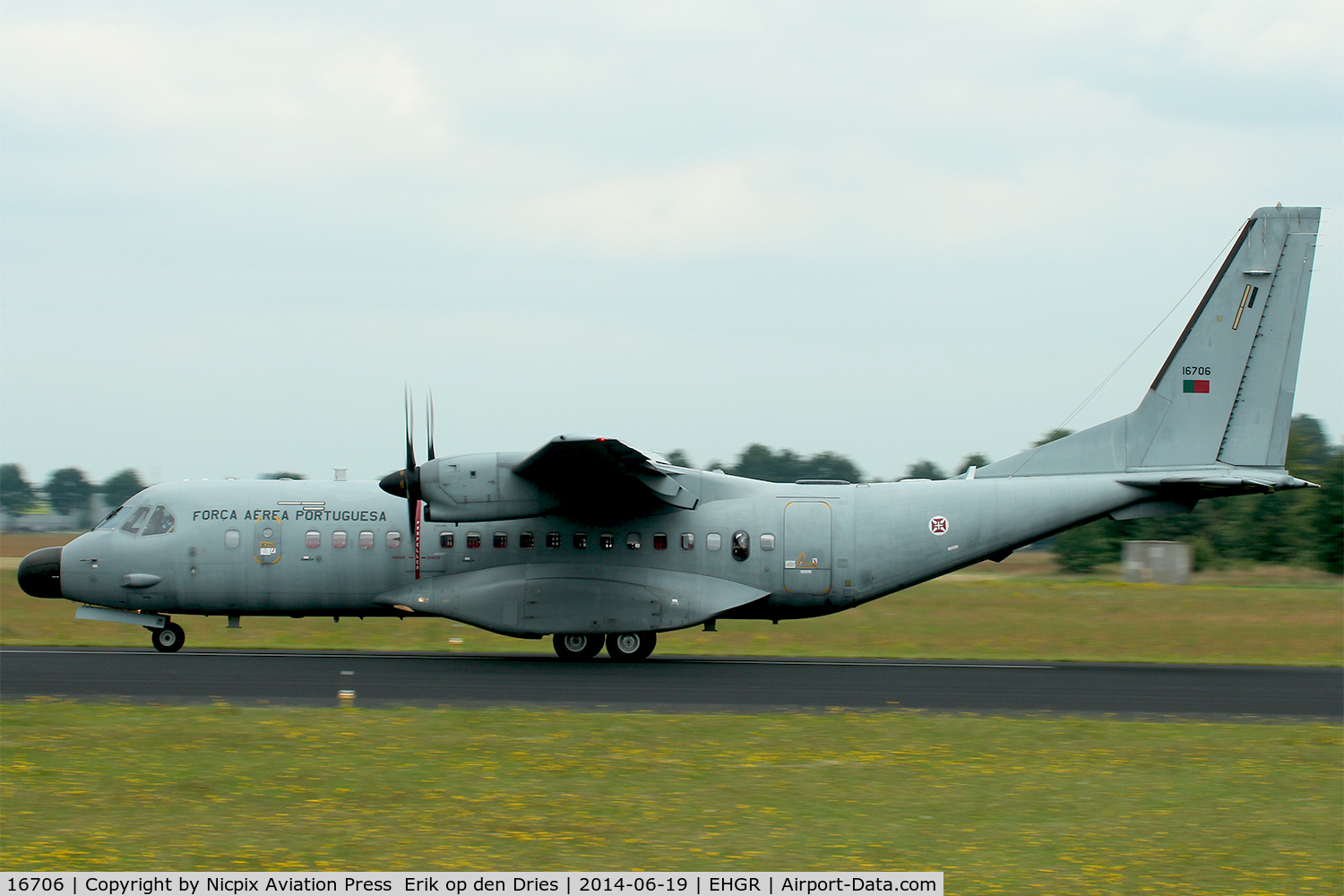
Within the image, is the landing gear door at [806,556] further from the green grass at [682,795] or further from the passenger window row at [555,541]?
the green grass at [682,795]

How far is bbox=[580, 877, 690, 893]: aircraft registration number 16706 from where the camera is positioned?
6.81m

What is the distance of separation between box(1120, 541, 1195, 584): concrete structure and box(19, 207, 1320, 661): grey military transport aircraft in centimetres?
2003

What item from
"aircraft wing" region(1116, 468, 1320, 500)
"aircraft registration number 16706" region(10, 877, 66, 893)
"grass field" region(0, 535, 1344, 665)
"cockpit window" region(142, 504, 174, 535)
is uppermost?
"aircraft wing" region(1116, 468, 1320, 500)

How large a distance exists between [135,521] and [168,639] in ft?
6.64

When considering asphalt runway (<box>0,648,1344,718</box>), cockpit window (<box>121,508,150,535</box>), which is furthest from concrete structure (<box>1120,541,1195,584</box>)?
cockpit window (<box>121,508,150,535</box>)

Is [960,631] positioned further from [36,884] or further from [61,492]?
[61,492]

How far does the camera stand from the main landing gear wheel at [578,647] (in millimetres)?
19469

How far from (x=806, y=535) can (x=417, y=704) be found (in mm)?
7577

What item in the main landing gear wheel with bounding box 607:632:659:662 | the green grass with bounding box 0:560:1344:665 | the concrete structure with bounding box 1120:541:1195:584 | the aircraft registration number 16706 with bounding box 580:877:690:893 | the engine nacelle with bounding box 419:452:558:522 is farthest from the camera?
the concrete structure with bounding box 1120:541:1195:584

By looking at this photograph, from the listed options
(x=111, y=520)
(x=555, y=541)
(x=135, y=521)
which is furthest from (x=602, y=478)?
(x=111, y=520)

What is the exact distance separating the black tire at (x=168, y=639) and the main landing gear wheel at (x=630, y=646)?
703 centimetres

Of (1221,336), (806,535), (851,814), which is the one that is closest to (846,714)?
(851,814)

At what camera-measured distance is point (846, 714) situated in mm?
13594

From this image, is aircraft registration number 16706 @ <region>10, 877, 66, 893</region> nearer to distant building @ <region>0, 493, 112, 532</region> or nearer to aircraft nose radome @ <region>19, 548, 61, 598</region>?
aircraft nose radome @ <region>19, 548, 61, 598</region>
